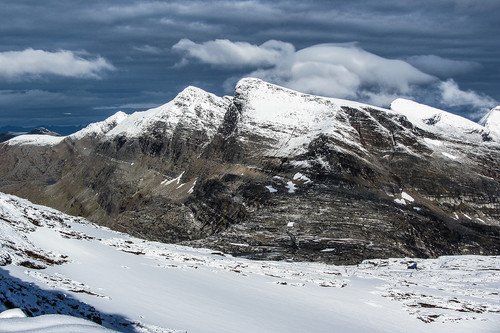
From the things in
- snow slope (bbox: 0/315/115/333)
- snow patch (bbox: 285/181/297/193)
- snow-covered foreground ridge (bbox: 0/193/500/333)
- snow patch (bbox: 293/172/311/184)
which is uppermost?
snow patch (bbox: 293/172/311/184)

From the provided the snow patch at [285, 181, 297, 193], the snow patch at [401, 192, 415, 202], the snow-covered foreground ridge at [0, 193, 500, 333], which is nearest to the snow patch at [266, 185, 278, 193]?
the snow patch at [285, 181, 297, 193]

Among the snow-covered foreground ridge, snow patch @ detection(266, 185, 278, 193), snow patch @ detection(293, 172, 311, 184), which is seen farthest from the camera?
snow patch @ detection(293, 172, 311, 184)

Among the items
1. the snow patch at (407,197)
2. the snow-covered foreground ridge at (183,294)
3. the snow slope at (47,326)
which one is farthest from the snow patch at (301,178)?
the snow slope at (47,326)

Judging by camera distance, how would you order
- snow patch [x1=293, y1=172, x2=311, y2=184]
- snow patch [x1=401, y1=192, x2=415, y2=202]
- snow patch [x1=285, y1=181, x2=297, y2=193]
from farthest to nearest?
snow patch [x1=401, y1=192, x2=415, y2=202]
snow patch [x1=293, y1=172, x2=311, y2=184]
snow patch [x1=285, y1=181, x2=297, y2=193]

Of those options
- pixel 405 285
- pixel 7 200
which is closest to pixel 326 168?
pixel 405 285

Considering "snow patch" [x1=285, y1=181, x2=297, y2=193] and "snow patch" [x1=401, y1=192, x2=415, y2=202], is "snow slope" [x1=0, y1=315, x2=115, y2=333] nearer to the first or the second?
"snow patch" [x1=285, y1=181, x2=297, y2=193]

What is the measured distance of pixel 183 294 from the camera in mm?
36625

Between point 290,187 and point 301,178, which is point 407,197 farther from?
point 290,187

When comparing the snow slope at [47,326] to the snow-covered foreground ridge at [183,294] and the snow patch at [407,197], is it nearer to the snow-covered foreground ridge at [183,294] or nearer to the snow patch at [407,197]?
the snow-covered foreground ridge at [183,294]

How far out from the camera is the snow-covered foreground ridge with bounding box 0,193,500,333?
85.4 ft

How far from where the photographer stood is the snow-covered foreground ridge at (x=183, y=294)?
85.4 feet

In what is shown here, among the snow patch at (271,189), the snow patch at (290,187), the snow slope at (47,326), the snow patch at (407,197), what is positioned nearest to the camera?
the snow slope at (47,326)

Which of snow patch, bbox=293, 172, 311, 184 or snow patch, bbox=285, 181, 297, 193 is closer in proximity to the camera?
snow patch, bbox=285, 181, 297, 193

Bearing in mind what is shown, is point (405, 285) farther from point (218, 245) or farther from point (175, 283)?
point (218, 245)
